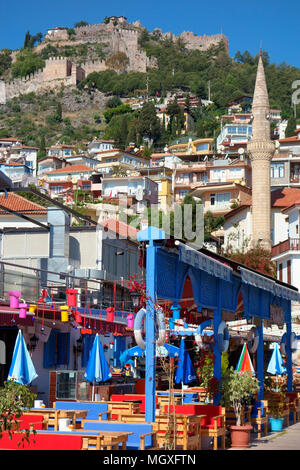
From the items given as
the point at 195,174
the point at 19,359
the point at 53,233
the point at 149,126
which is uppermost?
the point at 149,126

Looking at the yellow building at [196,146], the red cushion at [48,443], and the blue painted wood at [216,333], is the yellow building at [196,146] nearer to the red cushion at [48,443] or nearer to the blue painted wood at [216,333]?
the blue painted wood at [216,333]

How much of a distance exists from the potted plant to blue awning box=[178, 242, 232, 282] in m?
2.00

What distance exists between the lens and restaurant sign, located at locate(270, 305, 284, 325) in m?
19.2

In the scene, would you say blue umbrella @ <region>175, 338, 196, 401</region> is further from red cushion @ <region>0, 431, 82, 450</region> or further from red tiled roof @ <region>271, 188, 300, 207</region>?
red tiled roof @ <region>271, 188, 300, 207</region>

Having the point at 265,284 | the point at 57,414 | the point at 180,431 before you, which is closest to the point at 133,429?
the point at 180,431

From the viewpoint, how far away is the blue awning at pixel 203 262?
39.7 feet

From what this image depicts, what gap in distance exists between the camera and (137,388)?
67.3ft

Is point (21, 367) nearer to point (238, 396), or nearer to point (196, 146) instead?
point (238, 396)

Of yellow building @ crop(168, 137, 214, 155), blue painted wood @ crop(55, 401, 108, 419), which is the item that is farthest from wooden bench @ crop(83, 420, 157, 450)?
yellow building @ crop(168, 137, 214, 155)

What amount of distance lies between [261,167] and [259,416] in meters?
49.1

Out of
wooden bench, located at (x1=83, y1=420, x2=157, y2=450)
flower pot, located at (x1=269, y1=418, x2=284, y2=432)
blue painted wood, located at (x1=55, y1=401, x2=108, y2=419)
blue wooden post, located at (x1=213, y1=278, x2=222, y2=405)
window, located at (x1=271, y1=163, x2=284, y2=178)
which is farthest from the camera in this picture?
window, located at (x1=271, y1=163, x2=284, y2=178)
